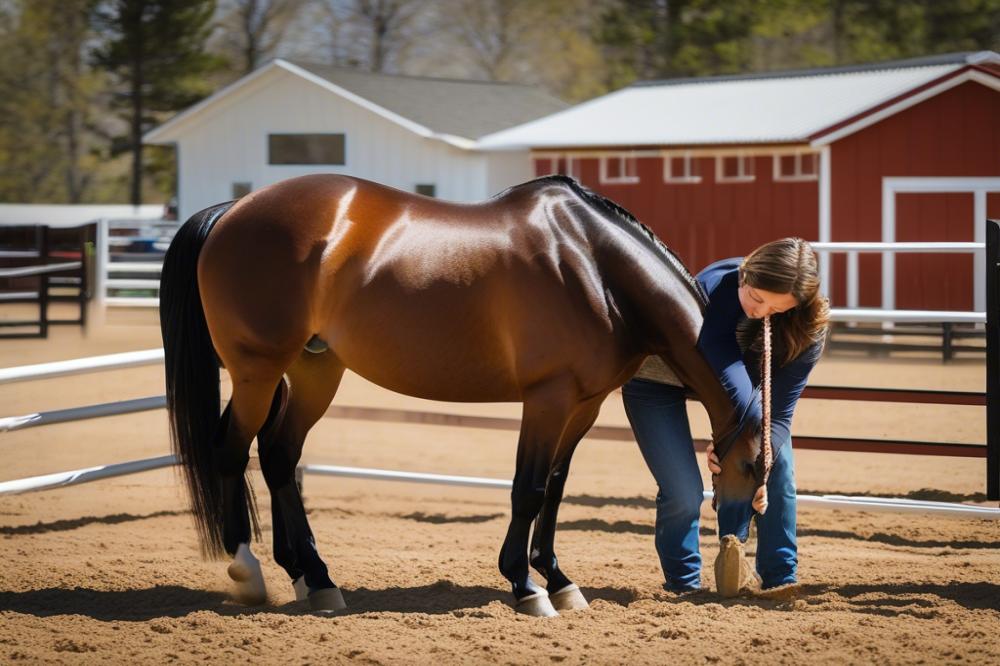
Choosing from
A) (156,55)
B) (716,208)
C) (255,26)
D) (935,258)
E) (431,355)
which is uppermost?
(255,26)

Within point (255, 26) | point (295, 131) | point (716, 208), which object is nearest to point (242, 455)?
point (716, 208)

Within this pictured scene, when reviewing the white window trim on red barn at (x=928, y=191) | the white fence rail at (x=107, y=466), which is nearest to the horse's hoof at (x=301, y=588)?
the white fence rail at (x=107, y=466)

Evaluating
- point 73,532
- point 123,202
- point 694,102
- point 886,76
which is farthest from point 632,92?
point 123,202

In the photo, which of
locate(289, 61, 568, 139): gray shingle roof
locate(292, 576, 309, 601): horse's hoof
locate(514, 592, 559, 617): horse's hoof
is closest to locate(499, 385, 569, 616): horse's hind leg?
locate(514, 592, 559, 617): horse's hoof

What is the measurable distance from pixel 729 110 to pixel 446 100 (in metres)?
7.46

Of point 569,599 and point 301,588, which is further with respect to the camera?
point 301,588

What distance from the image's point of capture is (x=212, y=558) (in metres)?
4.77

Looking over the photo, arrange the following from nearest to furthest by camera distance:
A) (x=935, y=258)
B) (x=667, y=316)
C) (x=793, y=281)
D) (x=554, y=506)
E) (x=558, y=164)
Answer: (x=793, y=281), (x=667, y=316), (x=554, y=506), (x=935, y=258), (x=558, y=164)

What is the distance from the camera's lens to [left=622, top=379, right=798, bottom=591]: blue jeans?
466cm

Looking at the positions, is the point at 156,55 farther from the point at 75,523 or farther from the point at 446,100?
the point at 75,523

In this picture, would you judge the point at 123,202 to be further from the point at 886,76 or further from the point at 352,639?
the point at 352,639

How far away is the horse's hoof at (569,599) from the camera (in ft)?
14.9

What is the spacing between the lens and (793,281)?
4055 mm

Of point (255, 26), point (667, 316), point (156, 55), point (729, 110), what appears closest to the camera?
point (667, 316)
